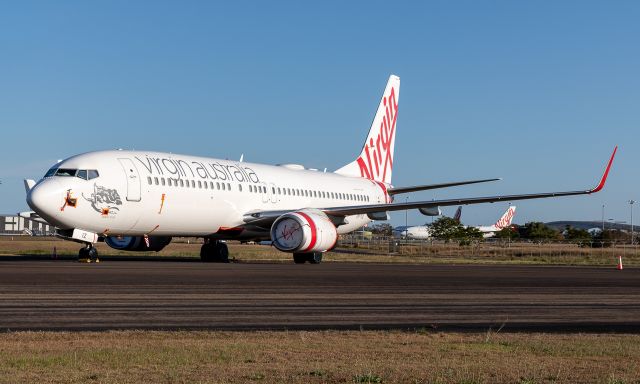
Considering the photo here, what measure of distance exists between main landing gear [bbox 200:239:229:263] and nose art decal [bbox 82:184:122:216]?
746 cm

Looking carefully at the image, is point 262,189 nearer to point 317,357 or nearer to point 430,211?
point 430,211

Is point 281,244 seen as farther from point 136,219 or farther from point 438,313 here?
point 438,313

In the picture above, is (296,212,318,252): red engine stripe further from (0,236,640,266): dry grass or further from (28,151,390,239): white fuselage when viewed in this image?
(0,236,640,266): dry grass

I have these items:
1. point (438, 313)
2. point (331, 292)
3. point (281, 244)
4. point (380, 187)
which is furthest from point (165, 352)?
point (380, 187)

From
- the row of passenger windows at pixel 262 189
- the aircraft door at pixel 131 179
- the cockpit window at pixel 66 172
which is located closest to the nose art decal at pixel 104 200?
the aircraft door at pixel 131 179

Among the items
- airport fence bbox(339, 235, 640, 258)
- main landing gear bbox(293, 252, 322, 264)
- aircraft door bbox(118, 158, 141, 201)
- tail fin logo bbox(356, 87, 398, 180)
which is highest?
tail fin logo bbox(356, 87, 398, 180)

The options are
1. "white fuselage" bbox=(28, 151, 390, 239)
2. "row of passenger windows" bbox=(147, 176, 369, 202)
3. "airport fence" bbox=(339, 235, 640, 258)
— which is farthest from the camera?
"airport fence" bbox=(339, 235, 640, 258)

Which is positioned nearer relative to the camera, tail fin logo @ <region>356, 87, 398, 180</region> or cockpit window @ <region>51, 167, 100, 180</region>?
cockpit window @ <region>51, 167, 100, 180</region>

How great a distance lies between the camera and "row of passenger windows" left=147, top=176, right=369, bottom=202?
111ft

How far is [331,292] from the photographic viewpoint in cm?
1906

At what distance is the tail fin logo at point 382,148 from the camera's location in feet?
164

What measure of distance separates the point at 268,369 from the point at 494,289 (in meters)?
13.2

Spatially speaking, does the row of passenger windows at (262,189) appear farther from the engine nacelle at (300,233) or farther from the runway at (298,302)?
the runway at (298,302)

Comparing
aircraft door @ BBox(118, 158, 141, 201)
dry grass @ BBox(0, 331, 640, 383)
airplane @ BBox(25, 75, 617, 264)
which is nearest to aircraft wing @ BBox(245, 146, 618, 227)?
airplane @ BBox(25, 75, 617, 264)
